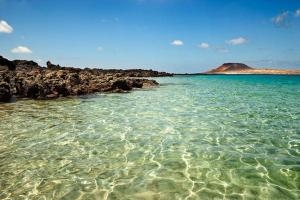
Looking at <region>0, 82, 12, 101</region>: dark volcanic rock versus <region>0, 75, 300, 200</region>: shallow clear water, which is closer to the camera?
<region>0, 75, 300, 200</region>: shallow clear water

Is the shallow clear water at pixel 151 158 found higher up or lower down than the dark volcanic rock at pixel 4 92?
lower down

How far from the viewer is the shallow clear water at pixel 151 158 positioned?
21.1 feet

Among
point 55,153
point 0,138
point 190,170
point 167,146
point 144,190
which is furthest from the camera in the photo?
point 0,138

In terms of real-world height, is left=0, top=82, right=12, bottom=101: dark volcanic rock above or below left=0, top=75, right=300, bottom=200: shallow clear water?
above

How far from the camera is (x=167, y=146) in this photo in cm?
988

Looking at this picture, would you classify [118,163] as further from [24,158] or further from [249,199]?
[249,199]

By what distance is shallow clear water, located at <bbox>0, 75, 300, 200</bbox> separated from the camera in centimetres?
643

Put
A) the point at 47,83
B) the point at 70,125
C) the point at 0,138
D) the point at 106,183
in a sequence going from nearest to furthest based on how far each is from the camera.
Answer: the point at 106,183 < the point at 0,138 < the point at 70,125 < the point at 47,83

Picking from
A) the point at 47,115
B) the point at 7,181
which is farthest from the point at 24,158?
the point at 47,115

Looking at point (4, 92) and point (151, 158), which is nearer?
point (151, 158)

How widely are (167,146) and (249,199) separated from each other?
4283 millimetres

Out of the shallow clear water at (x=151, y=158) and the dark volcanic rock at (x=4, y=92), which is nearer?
the shallow clear water at (x=151, y=158)

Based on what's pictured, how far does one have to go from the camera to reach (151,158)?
862cm

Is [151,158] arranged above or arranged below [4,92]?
below
